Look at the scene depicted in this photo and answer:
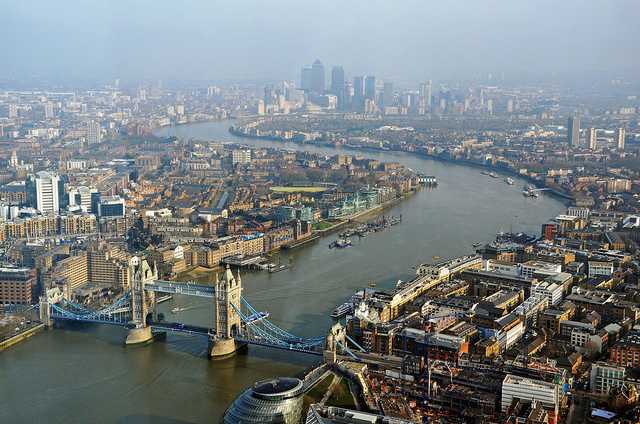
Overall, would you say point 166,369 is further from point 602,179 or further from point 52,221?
point 602,179

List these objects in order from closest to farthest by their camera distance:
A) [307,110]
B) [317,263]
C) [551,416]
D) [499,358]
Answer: [551,416] → [499,358] → [317,263] → [307,110]

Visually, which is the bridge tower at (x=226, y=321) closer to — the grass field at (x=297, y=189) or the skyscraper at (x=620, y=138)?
the grass field at (x=297, y=189)

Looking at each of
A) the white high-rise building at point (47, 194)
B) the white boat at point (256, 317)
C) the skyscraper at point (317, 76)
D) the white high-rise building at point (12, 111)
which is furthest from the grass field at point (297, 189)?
the skyscraper at point (317, 76)

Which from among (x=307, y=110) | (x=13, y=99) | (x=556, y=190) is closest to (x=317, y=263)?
(x=556, y=190)

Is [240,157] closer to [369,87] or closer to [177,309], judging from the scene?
[177,309]

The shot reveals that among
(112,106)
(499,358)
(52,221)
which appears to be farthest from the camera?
(112,106)

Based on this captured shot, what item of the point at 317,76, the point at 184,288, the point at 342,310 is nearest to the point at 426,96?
the point at 317,76

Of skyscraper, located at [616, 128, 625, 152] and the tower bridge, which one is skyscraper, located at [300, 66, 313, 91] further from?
the tower bridge
